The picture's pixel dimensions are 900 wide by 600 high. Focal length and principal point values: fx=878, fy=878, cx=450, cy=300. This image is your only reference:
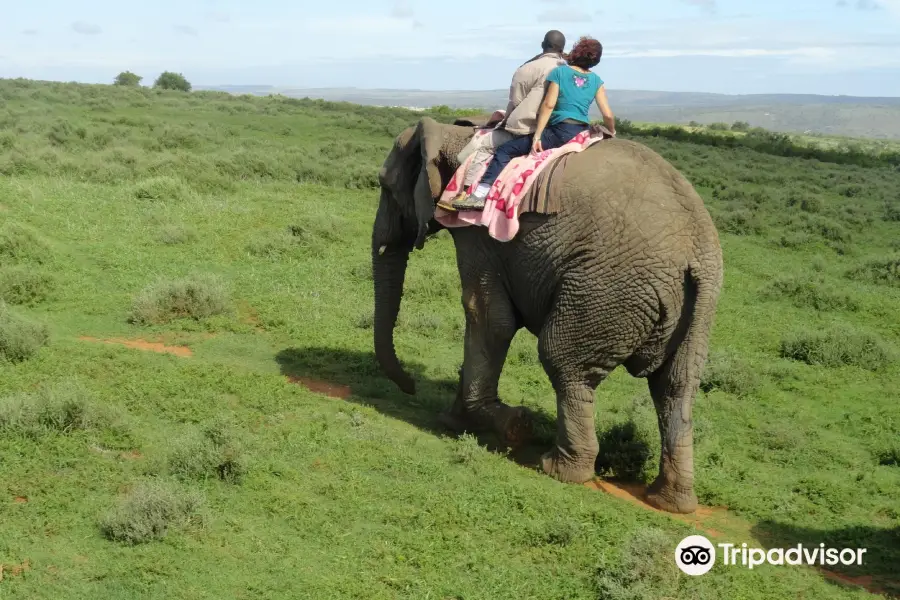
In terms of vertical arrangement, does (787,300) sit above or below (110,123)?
below

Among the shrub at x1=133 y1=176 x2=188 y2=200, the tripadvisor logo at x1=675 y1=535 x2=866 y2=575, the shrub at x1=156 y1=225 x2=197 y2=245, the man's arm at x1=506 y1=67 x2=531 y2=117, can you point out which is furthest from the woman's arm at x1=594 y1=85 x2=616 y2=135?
the shrub at x1=133 y1=176 x2=188 y2=200

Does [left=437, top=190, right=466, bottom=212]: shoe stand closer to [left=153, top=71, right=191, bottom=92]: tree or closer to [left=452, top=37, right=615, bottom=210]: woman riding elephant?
[left=452, top=37, right=615, bottom=210]: woman riding elephant

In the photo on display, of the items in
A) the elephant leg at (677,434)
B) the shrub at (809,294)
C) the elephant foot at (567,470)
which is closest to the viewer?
the elephant leg at (677,434)

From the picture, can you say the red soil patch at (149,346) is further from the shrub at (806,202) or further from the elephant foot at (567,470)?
the shrub at (806,202)

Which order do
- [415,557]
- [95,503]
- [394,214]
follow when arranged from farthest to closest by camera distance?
[394,214] → [95,503] → [415,557]

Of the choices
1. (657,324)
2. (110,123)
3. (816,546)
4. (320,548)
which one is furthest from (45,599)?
(110,123)

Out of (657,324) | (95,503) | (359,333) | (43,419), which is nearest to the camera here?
(95,503)

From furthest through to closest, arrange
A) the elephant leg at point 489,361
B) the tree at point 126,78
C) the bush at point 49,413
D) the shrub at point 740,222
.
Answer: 1. the tree at point 126,78
2. the shrub at point 740,222
3. the elephant leg at point 489,361
4. the bush at point 49,413

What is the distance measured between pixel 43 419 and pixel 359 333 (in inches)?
195

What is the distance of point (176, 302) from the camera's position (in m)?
11.7

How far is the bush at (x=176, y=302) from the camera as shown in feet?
37.9

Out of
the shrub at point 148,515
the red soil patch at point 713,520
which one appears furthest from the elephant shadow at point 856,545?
the shrub at point 148,515

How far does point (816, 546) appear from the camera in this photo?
22.4 ft

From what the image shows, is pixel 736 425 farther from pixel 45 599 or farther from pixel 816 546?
pixel 45 599
